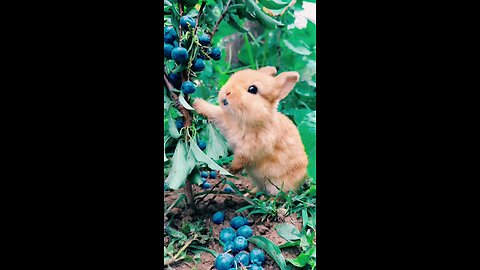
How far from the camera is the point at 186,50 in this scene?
75.9 inches

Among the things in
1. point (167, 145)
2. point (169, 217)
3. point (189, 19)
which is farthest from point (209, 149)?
point (189, 19)

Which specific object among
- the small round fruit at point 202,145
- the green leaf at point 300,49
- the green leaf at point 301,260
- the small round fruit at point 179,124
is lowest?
the green leaf at point 301,260

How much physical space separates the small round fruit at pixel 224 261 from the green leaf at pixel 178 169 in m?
0.29

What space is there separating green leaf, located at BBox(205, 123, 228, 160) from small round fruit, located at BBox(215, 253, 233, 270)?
1.21ft

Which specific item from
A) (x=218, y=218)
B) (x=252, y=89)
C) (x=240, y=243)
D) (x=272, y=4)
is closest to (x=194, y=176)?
(x=218, y=218)

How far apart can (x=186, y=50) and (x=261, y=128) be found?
16.3 inches

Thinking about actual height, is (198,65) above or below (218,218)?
above

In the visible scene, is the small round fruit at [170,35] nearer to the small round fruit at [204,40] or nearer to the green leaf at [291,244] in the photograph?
the small round fruit at [204,40]

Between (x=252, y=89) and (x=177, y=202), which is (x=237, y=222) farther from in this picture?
(x=252, y=89)

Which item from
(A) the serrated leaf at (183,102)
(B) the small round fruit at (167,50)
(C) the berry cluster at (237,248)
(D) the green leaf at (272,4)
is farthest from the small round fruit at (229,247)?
(D) the green leaf at (272,4)

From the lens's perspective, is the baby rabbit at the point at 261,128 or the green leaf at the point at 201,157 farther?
the baby rabbit at the point at 261,128

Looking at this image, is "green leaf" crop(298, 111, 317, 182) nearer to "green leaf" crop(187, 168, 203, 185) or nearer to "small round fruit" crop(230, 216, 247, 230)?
"small round fruit" crop(230, 216, 247, 230)

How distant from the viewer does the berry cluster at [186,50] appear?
1937 mm

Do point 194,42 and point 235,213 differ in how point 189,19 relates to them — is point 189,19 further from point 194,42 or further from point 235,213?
point 235,213
